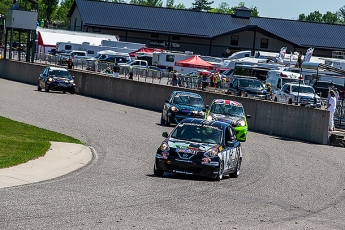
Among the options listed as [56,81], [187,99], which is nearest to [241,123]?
[187,99]

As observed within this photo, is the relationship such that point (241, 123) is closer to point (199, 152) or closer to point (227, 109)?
point (227, 109)

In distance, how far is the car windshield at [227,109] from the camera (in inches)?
1241

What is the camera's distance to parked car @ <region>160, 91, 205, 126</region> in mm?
33562

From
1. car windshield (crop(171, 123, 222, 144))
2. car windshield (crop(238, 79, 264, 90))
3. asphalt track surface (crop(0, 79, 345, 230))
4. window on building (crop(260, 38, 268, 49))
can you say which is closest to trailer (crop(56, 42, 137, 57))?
window on building (crop(260, 38, 268, 49))

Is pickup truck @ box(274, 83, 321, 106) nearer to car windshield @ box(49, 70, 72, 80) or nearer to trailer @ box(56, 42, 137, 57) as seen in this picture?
car windshield @ box(49, 70, 72, 80)

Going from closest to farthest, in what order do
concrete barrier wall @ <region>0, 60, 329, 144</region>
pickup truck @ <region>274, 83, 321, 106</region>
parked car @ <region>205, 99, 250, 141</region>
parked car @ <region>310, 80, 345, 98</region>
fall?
parked car @ <region>205, 99, 250, 141</region> < concrete barrier wall @ <region>0, 60, 329, 144</region> < pickup truck @ <region>274, 83, 321, 106</region> < parked car @ <region>310, 80, 345, 98</region>

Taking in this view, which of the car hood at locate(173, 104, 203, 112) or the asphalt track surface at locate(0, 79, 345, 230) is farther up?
the car hood at locate(173, 104, 203, 112)

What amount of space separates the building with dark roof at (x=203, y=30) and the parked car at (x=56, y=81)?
5577 centimetres

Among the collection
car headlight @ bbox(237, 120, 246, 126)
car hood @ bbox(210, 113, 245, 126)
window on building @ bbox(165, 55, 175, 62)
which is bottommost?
car headlight @ bbox(237, 120, 246, 126)

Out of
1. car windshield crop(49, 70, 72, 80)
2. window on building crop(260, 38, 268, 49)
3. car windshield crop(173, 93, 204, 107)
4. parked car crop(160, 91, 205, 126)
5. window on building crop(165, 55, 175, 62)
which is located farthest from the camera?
window on building crop(260, 38, 268, 49)

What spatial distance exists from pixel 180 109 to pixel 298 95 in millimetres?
11317

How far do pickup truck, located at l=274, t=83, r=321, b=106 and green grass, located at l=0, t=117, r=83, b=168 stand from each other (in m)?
19.0

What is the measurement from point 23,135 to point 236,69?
40.0m

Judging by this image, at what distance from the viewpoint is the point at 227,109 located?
3173 centimetres
